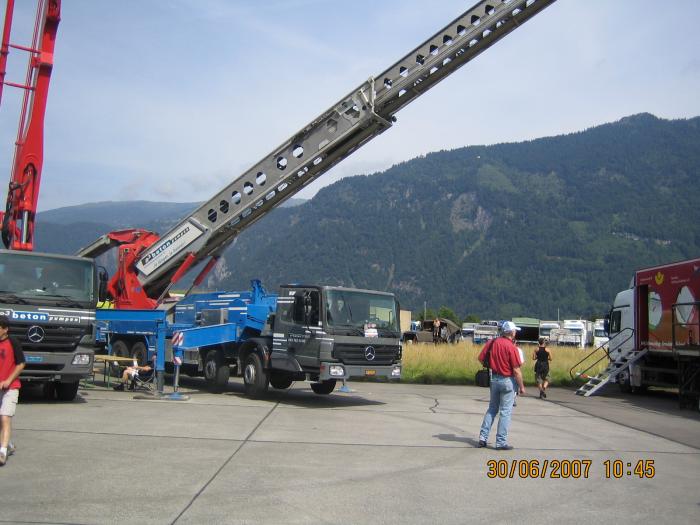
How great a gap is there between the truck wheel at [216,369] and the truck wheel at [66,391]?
146 inches

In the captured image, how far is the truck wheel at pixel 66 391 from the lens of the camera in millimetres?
12602

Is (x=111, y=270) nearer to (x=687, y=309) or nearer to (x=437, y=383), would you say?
(x=437, y=383)

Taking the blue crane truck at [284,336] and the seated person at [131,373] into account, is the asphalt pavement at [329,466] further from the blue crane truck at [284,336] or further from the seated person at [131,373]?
the seated person at [131,373]

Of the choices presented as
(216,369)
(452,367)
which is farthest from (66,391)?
(452,367)

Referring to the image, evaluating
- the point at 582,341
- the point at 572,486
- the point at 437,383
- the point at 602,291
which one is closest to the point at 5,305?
the point at 572,486

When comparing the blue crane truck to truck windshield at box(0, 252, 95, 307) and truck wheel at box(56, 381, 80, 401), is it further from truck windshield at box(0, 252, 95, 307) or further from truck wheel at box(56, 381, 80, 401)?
truck windshield at box(0, 252, 95, 307)

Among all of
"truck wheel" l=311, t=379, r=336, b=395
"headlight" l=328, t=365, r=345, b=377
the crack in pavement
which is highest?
"headlight" l=328, t=365, r=345, b=377

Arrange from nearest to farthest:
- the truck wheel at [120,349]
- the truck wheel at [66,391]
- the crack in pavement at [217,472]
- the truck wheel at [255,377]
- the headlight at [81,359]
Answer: the crack in pavement at [217,472]
the headlight at [81,359]
the truck wheel at [66,391]
the truck wheel at [255,377]
the truck wheel at [120,349]

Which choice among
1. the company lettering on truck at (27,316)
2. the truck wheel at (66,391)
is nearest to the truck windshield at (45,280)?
the company lettering on truck at (27,316)

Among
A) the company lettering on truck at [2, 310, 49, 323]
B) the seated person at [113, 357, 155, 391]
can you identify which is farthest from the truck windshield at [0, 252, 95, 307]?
the seated person at [113, 357, 155, 391]

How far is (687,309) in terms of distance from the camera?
16266mm

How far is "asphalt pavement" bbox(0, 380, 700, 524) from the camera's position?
6035 mm

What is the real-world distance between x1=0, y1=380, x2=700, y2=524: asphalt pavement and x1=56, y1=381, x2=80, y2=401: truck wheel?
325mm

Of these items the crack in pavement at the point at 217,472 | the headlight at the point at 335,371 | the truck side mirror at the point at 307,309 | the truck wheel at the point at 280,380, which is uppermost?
the truck side mirror at the point at 307,309
